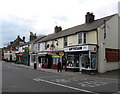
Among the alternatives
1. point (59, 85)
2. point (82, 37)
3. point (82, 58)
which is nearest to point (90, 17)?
point (82, 37)

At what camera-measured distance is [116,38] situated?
2208 cm

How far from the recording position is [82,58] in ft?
66.5

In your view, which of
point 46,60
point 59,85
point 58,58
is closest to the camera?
point 59,85

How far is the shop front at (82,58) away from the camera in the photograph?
59.7 feet

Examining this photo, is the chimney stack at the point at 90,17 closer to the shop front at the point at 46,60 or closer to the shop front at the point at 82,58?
the shop front at the point at 82,58

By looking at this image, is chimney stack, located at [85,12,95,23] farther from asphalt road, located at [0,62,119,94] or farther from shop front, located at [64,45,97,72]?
asphalt road, located at [0,62,119,94]

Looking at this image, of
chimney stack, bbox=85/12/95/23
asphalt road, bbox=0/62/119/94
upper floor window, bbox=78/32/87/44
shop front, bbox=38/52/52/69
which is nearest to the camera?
asphalt road, bbox=0/62/119/94

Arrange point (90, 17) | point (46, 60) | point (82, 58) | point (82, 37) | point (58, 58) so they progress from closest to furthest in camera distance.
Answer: point (82, 58), point (82, 37), point (90, 17), point (58, 58), point (46, 60)

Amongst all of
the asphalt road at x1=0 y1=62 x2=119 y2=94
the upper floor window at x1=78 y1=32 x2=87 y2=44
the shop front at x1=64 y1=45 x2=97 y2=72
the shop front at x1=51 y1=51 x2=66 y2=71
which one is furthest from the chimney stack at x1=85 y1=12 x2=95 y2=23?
the asphalt road at x1=0 y1=62 x2=119 y2=94

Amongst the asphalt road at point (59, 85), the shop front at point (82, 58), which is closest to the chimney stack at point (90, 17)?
the shop front at point (82, 58)

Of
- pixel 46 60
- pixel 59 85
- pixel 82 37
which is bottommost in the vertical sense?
pixel 59 85

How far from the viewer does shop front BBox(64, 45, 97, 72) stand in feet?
59.7

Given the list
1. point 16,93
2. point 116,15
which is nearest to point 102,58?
point 116,15

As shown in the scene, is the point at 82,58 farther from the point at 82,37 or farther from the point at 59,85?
the point at 59,85
